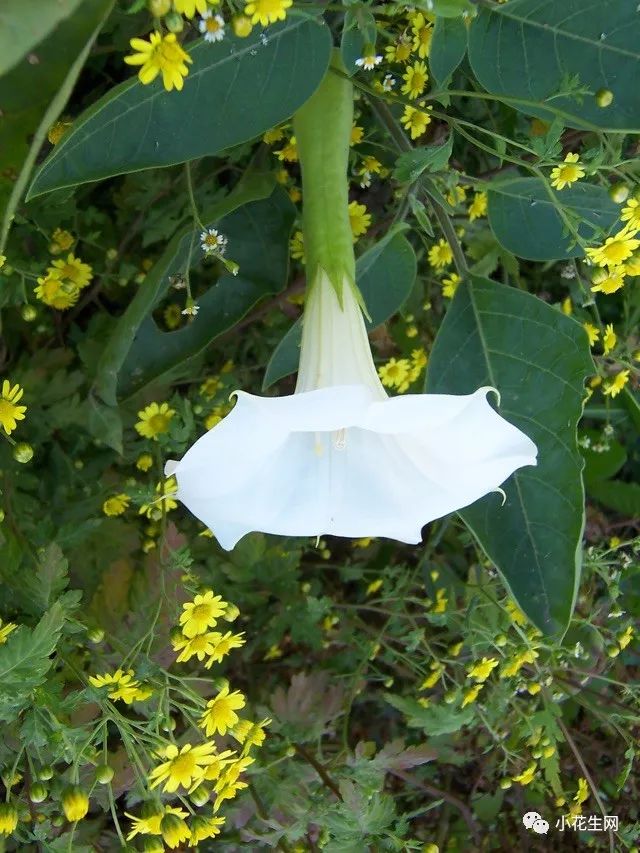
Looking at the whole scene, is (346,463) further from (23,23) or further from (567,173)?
(23,23)

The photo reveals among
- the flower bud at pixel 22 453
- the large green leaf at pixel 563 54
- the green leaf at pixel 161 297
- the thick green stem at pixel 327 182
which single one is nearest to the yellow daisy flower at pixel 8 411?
the flower bud at pixel 22 453

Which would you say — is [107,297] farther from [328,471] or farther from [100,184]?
[328,471]

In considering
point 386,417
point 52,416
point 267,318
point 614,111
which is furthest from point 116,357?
point 614,111

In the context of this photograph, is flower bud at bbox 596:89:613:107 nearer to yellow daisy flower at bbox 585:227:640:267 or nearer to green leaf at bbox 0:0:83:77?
yellow daisy flower at bbox 585:227:640:267

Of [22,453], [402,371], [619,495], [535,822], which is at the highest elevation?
[22,453]

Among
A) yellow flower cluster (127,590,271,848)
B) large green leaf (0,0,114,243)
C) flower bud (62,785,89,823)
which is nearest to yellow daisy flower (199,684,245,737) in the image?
yellow flower cluster (127,590,271,848)

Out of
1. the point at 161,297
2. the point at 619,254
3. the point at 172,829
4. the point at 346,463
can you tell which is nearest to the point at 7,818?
the point at 172,829
